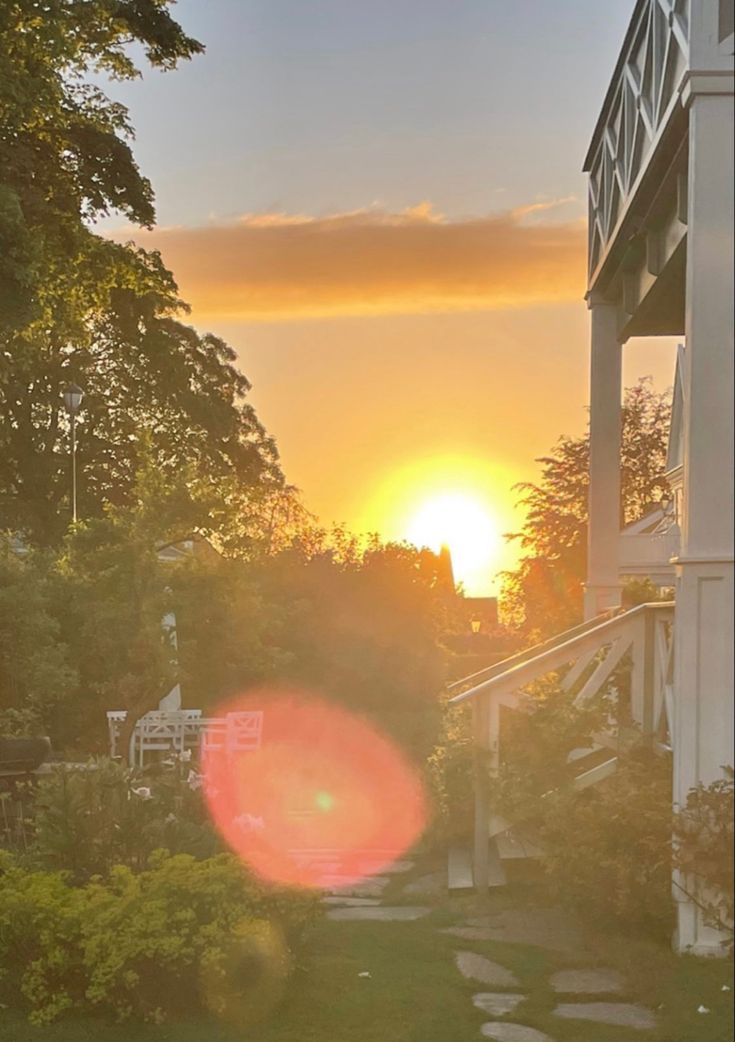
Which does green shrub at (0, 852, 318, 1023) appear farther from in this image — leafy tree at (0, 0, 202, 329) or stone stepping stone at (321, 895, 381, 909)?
leafy tree at (0, 0, 202, 329)

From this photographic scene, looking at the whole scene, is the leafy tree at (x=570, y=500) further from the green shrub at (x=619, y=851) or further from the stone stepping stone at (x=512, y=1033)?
the stone stepping stone at (x=512, y=1033)

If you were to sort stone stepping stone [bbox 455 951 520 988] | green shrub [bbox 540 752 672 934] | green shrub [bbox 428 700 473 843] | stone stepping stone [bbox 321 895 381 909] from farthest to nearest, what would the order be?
green shrub [bbox 428 700 473 843] < stone stepping stone [bbox 321 895 381 909] < green shrub [bbox 540 752 672 934] < stone stepping stone [bbox 455 951 520 988]

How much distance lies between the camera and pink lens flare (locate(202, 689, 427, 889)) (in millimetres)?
8617

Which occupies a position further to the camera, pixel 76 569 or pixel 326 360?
pixel 326 360

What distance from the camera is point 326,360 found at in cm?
1609

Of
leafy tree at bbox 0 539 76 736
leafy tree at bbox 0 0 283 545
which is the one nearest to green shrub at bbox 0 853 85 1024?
leafy tree at bbox 0 0 283 545

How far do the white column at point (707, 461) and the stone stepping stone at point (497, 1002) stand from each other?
1.02 meters

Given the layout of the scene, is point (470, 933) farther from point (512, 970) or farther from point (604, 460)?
point (604, 460)

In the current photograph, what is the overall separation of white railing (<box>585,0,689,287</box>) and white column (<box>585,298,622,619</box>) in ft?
1.75

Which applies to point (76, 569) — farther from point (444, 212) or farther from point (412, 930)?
point (412, 930)

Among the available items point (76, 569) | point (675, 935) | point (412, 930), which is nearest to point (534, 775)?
point (412, 930)

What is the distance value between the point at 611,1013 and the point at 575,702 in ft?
10.6

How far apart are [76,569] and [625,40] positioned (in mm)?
8016

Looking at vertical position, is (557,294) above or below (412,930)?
above
